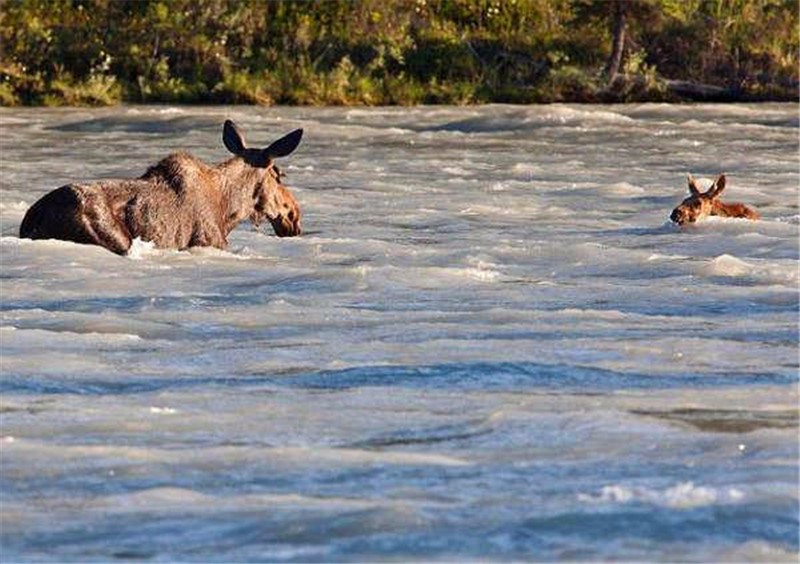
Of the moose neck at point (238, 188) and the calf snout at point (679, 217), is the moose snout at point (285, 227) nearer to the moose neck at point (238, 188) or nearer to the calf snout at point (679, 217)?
the moose neck at point (238, 188)

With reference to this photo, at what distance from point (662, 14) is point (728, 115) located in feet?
15.6

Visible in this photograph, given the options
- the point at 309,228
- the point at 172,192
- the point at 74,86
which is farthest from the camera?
the point at 74,86

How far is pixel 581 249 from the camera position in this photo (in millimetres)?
14797

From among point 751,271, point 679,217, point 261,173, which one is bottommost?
point 679,217

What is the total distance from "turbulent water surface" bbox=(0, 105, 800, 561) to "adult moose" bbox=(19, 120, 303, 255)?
0.17 meters

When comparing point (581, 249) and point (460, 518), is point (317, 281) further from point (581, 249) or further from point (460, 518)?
point (460, 518)

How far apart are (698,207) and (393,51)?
1875cm

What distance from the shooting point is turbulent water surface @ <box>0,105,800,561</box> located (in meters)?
6.75

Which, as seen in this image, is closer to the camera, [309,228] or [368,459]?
[368,459]

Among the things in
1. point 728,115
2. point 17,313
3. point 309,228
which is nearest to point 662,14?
point 728,115

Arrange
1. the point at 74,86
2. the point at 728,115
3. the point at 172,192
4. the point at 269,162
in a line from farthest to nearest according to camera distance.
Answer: the point at 74,86 < the point at 728,115 < the point at 269,162 < the point at 172,192

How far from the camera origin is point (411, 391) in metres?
9.08

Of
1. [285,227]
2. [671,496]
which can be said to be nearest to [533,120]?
[285,227]

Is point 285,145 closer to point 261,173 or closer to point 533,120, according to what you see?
point 261,173
